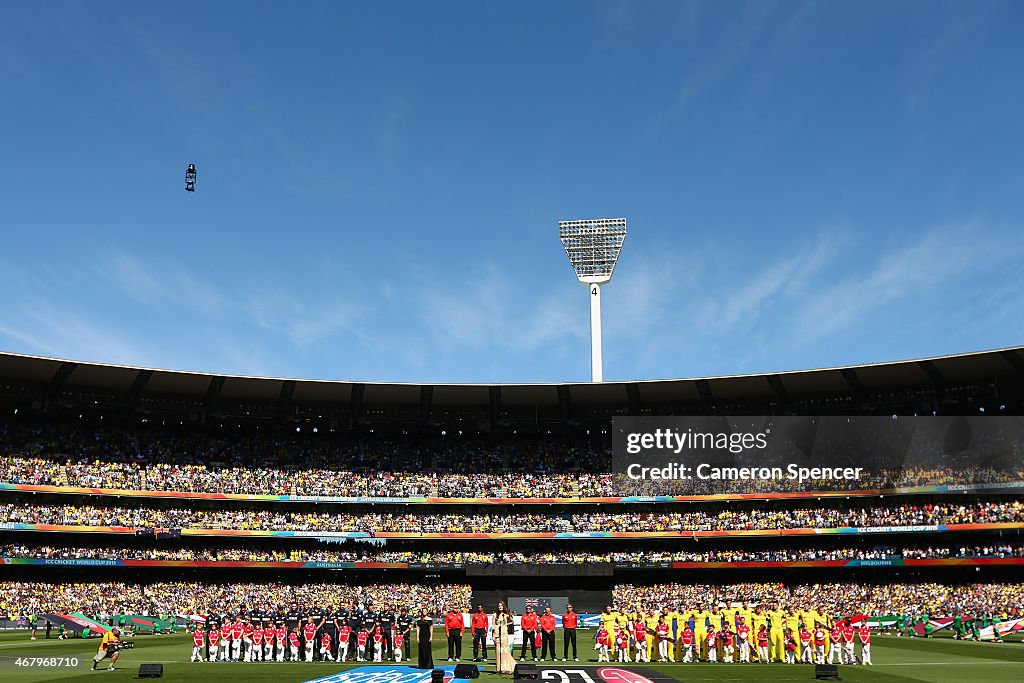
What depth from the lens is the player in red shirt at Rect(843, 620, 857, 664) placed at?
26.2 m

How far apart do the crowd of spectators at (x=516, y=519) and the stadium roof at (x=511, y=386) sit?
7717 millimetres

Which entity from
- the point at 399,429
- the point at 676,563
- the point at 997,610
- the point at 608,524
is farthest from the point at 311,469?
the point at 997,610

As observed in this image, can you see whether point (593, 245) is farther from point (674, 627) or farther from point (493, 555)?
point (674, 627)

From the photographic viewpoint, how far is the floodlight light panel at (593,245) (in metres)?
75.9

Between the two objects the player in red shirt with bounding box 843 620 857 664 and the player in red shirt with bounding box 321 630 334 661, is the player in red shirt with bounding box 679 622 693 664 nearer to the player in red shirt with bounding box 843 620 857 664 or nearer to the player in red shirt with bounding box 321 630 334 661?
the player in red shirt with bounding box 843 620 857 664

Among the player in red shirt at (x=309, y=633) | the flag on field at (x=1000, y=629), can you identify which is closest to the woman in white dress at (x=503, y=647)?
the player in red shirt at (x=309, y=633)

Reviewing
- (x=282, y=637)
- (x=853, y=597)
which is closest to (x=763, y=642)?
(x=282, y=637)

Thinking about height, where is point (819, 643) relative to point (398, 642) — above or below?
above

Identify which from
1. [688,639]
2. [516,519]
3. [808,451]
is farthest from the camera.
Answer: [516,519]

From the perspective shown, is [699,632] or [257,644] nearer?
[699,632]

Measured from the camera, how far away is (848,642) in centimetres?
2616

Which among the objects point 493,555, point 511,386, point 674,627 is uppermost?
point 511,386

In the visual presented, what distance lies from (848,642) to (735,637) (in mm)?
3195

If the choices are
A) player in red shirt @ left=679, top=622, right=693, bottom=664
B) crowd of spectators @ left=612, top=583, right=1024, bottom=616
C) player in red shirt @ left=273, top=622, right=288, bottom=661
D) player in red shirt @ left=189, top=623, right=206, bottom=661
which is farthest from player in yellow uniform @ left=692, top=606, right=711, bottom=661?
crowd of spectators @ left=612, top=583, right=1024, bottom=616
